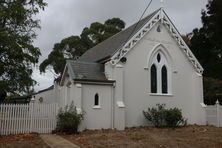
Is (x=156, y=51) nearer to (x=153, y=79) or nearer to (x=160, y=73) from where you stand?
(x=160, y=73)

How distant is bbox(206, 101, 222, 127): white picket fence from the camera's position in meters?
→ 25.3

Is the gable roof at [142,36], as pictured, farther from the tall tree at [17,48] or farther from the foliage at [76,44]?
the foliage at [76,44]

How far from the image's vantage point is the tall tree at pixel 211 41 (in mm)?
38562

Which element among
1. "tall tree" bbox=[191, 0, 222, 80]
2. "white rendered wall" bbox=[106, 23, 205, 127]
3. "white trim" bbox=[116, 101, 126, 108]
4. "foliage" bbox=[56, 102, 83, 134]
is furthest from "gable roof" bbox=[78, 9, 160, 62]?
"tall tree" bbox=[191, 0, 222, 80]

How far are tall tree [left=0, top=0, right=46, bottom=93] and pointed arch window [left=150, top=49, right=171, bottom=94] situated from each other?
360 inches

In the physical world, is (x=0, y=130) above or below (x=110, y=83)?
below

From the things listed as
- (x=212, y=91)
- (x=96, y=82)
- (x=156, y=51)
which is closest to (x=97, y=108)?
(x=96, y=82)

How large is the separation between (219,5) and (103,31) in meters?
20.5

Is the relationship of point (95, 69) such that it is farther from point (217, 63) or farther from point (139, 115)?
point (217, 63)

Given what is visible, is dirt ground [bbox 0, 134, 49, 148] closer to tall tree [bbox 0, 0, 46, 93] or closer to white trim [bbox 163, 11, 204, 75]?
tall tree [bbox 0, 0, 46, 93]

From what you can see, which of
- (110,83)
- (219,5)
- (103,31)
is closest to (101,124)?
(110,83)

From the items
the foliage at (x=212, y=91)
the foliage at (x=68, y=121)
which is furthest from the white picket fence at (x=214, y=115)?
the foliage at (x=68, y=121)

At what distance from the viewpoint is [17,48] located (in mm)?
18984

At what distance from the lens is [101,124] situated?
21.4 m
